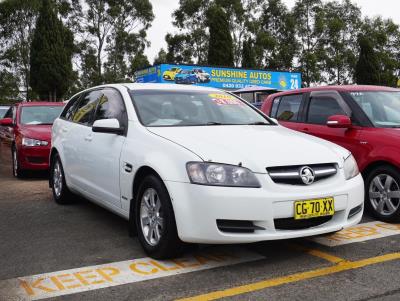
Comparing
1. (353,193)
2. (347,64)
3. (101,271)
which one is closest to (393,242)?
(353,193)

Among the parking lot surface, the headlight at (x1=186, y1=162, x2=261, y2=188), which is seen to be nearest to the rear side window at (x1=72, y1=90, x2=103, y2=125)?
the parking lot surface

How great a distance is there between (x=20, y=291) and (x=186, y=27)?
45461mm

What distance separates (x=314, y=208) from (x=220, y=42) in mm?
38355

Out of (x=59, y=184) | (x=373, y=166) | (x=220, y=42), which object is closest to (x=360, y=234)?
(x=373, y=166)

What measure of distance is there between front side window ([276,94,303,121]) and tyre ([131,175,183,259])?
332cm

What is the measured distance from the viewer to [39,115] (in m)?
9.55

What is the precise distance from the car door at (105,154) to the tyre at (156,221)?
1.56 ft

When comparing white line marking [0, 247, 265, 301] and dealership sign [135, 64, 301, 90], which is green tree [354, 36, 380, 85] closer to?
dealership sign [135, 64, 301, 90]

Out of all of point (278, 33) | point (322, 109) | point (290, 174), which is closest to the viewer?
point (290, 174)

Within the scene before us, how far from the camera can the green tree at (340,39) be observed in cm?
4978

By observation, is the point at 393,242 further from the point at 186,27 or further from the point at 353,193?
the point at 186,27

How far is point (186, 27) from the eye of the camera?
154 ft

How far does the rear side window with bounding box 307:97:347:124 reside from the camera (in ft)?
20.0

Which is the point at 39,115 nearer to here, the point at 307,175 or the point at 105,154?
the point at 105,154
